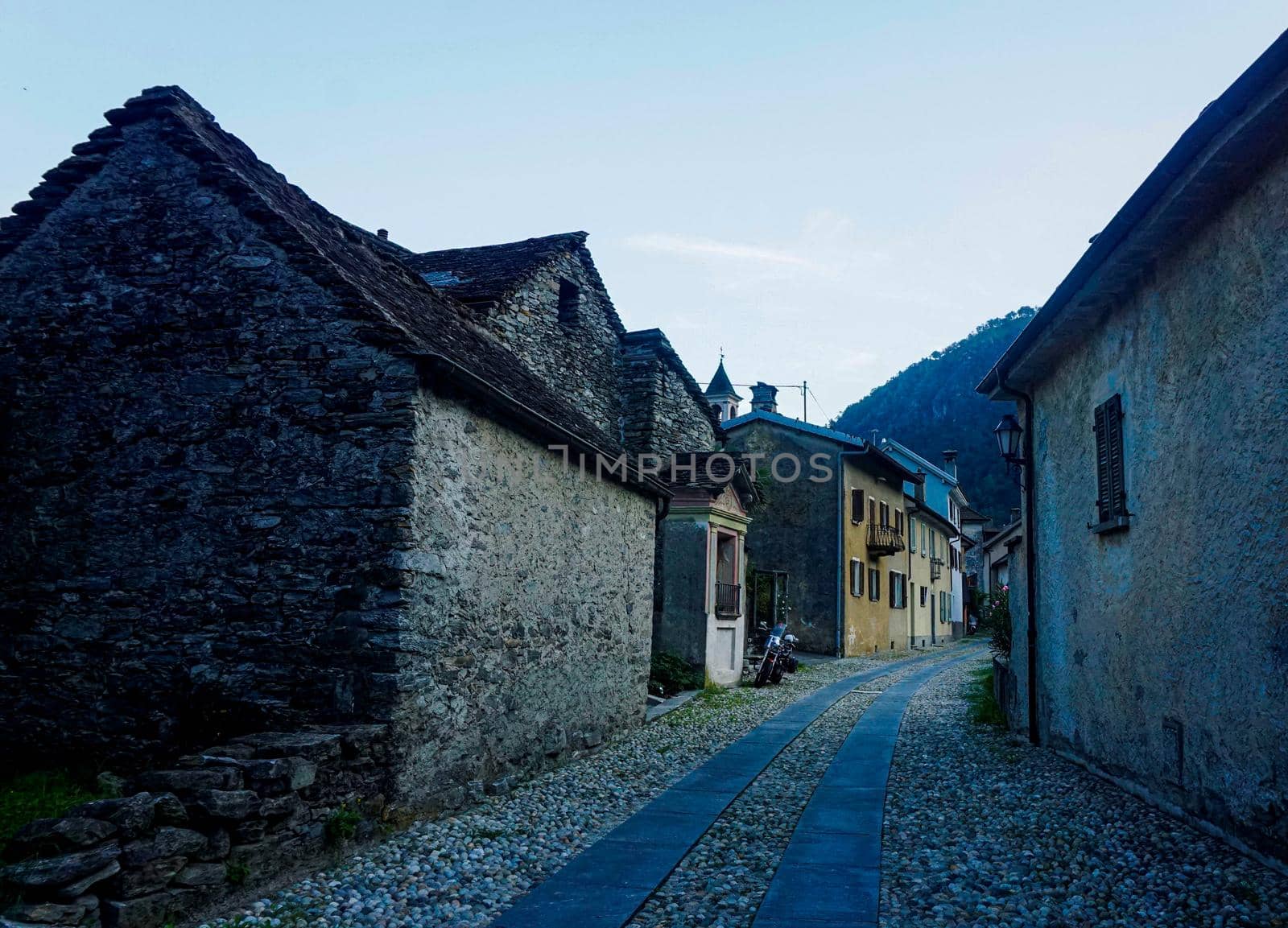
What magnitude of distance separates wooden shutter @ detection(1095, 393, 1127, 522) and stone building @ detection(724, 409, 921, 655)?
15.3 m

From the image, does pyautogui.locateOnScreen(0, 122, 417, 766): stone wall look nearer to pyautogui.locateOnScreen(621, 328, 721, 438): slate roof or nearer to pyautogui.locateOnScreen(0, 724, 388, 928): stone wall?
pyautogui.locateOnScreen(0, 724, 388, 928): stone wall

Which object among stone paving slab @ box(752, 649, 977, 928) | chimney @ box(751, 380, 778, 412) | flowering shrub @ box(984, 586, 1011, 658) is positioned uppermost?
chimney @ box(751, 380, 778, 412)

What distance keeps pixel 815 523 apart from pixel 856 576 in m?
2.07

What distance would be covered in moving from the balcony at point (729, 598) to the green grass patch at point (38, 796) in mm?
10671

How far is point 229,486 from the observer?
20.1ft

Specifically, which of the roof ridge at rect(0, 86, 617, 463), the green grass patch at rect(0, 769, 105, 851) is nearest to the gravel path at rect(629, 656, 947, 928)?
the green grass patch at rect(0, 769, 105, 851)

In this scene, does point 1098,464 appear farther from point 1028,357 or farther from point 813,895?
point 813,895

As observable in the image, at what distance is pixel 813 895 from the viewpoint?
14.6ft

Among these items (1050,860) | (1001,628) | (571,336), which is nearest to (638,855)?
(1050,860)

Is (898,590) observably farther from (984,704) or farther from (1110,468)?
(1110,468)

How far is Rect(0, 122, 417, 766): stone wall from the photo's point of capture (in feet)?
19.2

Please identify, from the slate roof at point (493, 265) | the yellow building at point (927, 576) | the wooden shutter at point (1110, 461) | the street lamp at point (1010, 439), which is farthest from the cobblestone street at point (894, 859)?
the yellow building at point (927, 576)

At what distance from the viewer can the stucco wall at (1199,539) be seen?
15.1 feet

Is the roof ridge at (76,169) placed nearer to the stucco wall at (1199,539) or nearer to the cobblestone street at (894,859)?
the cobblestone street at (894,859)
